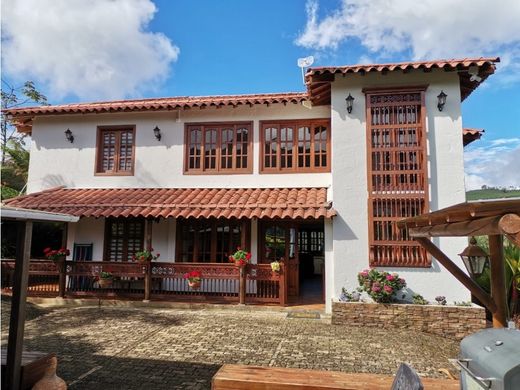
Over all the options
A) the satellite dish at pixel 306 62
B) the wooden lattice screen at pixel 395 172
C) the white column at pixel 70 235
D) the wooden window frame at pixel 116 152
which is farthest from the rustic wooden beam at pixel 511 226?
the white column at pixel 70 235

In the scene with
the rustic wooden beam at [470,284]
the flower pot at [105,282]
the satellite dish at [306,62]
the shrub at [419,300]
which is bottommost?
the shrub at [419,300]

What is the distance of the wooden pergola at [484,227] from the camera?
7.82 feet

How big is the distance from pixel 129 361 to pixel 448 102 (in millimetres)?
9650

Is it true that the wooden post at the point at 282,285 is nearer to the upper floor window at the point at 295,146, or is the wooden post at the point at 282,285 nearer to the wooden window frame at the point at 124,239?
the upper floor window at the point at 295,146

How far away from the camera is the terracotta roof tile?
9633 mm

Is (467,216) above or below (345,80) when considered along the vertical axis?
below

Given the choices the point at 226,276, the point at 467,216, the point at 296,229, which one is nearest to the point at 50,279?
the point at 226,276

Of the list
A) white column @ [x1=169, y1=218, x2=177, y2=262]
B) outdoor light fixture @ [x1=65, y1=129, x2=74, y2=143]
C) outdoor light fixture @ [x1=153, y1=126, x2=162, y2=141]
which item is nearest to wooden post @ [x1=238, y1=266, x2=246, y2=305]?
white column @ [x1=169, y1=218, x2=177, y2=262]

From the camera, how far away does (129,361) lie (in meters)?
6.01

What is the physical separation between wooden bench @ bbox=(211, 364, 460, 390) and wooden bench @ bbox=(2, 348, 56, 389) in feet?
7.57

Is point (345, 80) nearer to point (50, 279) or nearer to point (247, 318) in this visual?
point (247, 318)

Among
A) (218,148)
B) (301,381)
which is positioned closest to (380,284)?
(301,381)

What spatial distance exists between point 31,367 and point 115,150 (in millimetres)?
9132

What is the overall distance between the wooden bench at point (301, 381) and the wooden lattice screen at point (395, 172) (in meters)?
5.22
